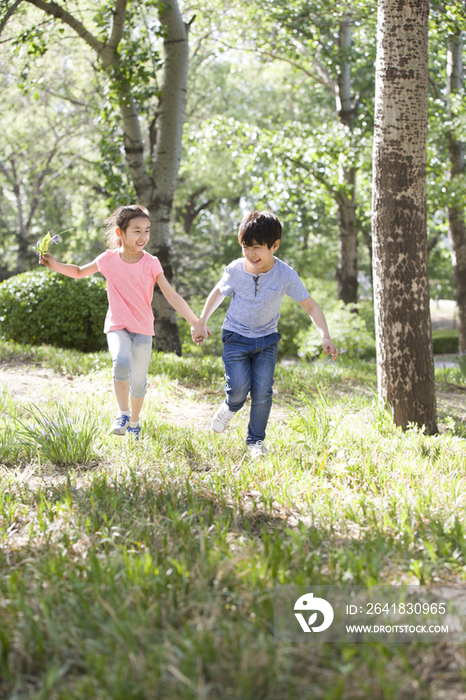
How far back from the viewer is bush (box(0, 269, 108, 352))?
9062 mm

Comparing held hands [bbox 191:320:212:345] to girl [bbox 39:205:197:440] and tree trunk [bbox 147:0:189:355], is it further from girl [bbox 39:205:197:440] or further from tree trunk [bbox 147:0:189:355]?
tree trunk [bbox 147:0:189:355]

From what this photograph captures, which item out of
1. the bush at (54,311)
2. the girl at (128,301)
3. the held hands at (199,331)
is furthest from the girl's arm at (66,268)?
the bush at (54,311)

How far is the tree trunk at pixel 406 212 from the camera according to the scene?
429cm

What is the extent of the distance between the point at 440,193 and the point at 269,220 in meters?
8.33

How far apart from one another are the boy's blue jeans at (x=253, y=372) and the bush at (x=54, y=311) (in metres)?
5.79

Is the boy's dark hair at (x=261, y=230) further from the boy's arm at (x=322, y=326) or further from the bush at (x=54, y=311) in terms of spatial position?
the bush at (x=54, y=311)

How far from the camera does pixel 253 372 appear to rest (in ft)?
12.7

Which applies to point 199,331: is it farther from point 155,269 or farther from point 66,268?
point 66,268

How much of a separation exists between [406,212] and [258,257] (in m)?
1.48

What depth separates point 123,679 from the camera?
1610mm

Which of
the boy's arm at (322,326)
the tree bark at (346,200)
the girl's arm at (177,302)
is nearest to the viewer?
the boy's arm at (322,326)

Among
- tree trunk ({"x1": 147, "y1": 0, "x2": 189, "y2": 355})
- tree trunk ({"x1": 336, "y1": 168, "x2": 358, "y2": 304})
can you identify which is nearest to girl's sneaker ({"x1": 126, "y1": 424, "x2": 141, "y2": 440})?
tree trunk ({"x1": 147, "y1": 0, "x2": 189, "y2": 355})

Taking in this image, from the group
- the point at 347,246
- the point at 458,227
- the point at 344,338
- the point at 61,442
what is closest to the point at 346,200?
the point at 347,246

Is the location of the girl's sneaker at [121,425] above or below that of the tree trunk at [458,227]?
below
